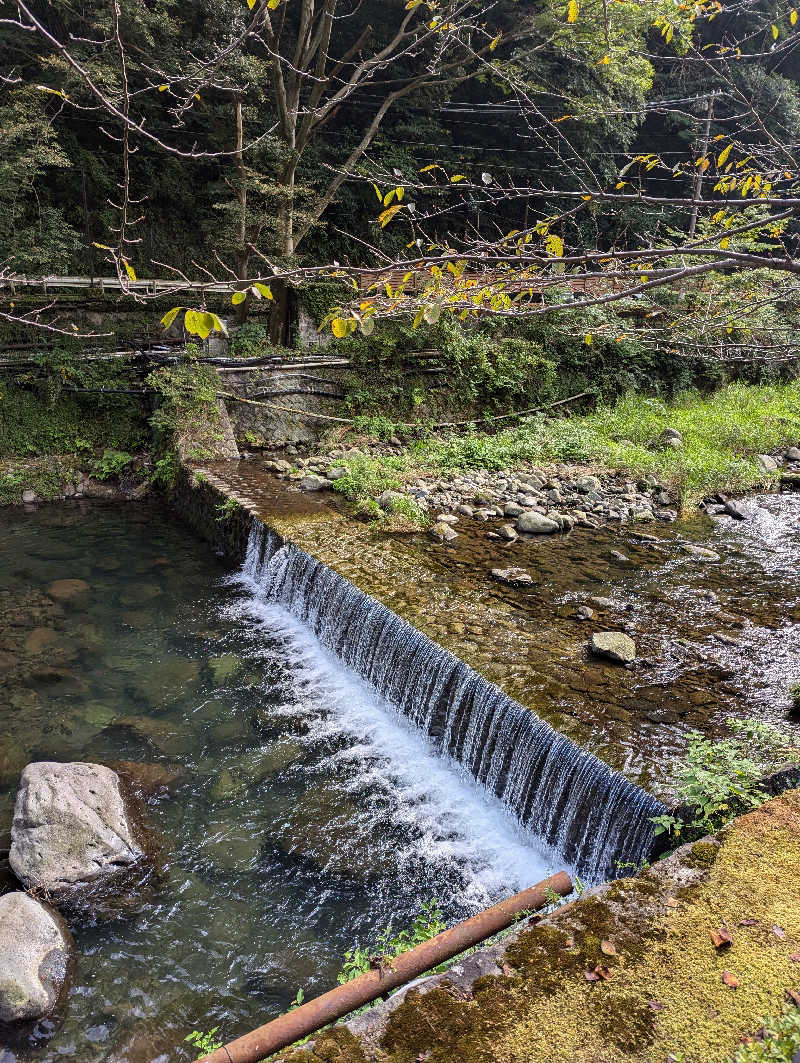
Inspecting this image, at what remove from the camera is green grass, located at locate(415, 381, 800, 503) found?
11172mm

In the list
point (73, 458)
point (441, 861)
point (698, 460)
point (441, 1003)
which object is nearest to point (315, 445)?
point (73, 458)

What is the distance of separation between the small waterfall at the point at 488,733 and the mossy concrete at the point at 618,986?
119 centimetres

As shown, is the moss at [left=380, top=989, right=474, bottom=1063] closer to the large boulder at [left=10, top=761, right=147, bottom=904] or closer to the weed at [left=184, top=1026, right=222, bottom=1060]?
the weed at [left=184, top=1026, right=222, bottom=1060]

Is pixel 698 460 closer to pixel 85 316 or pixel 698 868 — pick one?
pixel 698 868

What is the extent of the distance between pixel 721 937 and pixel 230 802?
11.4ft

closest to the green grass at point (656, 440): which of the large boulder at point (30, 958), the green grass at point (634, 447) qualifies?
the green grass at point (634, 447)

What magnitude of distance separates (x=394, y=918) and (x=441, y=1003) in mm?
2002

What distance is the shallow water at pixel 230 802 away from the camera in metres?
3.51

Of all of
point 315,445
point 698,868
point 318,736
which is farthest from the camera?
point 315,445

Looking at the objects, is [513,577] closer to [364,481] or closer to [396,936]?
[364,481]

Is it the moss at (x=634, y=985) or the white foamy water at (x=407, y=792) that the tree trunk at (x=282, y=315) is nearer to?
the white foamy water at (x=407, y=792)

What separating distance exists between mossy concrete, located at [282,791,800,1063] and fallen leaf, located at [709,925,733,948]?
0.02m

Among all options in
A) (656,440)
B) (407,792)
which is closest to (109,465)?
(407,792)

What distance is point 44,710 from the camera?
5617 millimetres
